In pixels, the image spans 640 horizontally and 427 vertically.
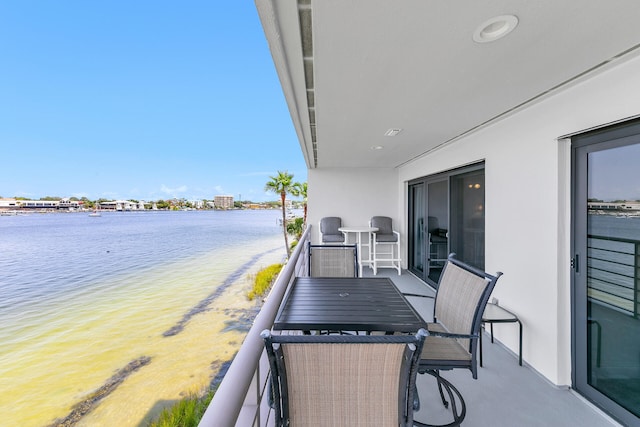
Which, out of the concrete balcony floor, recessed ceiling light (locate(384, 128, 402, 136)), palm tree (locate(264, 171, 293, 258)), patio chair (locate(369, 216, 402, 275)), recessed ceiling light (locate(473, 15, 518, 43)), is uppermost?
palm tree (locate(264, 171, 293, 258))

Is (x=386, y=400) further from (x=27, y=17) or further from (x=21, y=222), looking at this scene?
(x=21, y=222)

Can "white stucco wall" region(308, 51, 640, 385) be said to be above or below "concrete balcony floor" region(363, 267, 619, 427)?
above

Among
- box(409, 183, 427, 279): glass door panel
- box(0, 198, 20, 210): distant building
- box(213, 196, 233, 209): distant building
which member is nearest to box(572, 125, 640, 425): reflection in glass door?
box(409, 183, 427, 279): glass door panel

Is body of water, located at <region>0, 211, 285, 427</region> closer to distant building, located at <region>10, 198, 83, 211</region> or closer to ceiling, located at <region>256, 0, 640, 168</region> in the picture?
ceiling, located at <region>256, 0, 640, 168</region>

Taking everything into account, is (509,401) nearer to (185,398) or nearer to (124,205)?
(185,398)

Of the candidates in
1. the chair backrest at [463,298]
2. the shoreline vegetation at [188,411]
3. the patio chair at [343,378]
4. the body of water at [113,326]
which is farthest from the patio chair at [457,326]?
the body of water at [113,326]

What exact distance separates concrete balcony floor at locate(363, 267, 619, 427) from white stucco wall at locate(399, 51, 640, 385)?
5.7 inches

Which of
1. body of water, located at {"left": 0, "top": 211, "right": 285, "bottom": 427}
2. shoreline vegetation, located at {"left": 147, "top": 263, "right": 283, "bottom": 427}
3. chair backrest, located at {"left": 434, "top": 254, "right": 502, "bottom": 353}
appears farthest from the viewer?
body of water, located at {"left": 0, "top": 211, "right": 285, "bottom": 427}

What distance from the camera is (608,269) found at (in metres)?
1.87

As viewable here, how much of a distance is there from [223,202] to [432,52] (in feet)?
174

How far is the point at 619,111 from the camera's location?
5.44ft

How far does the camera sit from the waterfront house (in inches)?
50.2

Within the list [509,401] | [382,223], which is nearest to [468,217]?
[509,401]

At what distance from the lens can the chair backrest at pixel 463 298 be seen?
170 centimetres
